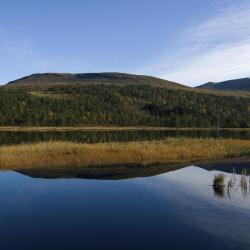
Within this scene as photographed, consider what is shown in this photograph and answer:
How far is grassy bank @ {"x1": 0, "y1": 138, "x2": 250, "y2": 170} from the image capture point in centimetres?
4047

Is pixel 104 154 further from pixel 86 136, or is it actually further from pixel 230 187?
pixel 86 136

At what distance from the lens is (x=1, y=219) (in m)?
21.4

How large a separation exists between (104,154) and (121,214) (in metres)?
22.2

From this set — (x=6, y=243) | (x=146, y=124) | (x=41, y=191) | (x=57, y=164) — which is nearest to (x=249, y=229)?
(x=6, y=243)

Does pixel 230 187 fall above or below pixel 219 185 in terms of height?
below

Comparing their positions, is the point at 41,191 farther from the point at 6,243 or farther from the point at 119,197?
the point at 6,243

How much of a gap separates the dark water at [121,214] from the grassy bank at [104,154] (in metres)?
6.31

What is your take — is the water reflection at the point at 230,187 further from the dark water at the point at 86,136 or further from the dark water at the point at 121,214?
the dark water at the point at 86,136

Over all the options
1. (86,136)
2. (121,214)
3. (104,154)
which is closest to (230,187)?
(121,214)

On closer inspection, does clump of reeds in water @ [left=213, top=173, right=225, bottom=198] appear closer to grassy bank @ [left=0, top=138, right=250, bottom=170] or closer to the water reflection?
the water reflection

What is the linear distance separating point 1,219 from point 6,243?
12.8 ft

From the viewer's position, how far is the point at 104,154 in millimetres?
44219

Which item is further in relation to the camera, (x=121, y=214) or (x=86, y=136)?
(x=86, y=136)

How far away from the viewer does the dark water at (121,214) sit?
17859 mm
